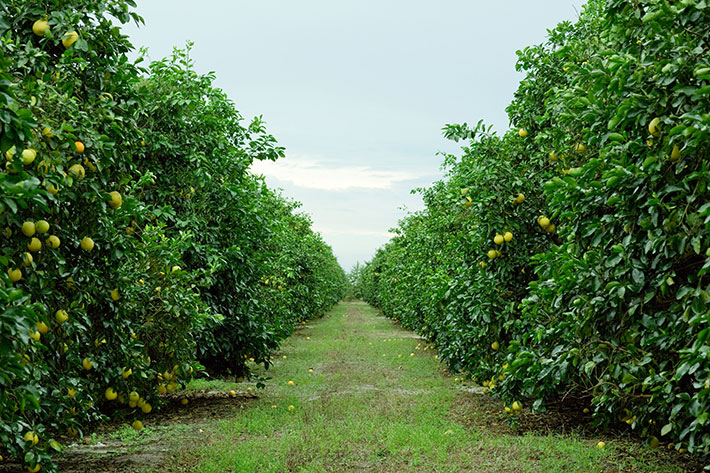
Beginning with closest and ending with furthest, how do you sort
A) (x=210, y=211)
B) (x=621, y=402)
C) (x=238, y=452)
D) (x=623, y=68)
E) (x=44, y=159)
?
(x=44, y=159) < (x=623, y=68) < (x=621, y=402) < (x=238, y=452) < (x=210, y=211)

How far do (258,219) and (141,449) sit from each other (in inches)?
162

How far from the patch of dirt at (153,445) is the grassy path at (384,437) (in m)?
0.20

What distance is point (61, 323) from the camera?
14.5 feet

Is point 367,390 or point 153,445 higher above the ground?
point 153,445

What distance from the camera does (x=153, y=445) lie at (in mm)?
6883

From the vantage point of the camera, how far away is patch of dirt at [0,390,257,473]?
595 cm

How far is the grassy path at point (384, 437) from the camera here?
19.7ft

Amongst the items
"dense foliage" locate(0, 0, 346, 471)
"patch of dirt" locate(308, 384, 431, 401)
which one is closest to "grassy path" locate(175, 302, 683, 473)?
"patch of dirt" locate(308, 384, 431, 401)

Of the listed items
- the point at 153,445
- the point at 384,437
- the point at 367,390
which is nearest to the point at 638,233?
the point at 384,437

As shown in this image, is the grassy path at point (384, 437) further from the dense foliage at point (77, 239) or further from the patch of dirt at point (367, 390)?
the dense foliage at point (77, 239)

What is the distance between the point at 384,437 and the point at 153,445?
2.74 meters

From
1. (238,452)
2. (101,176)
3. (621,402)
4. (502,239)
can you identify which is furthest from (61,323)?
(502,239)

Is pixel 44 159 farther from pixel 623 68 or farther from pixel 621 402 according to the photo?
pixel 621 402

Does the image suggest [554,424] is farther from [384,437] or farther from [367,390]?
[367,390]
